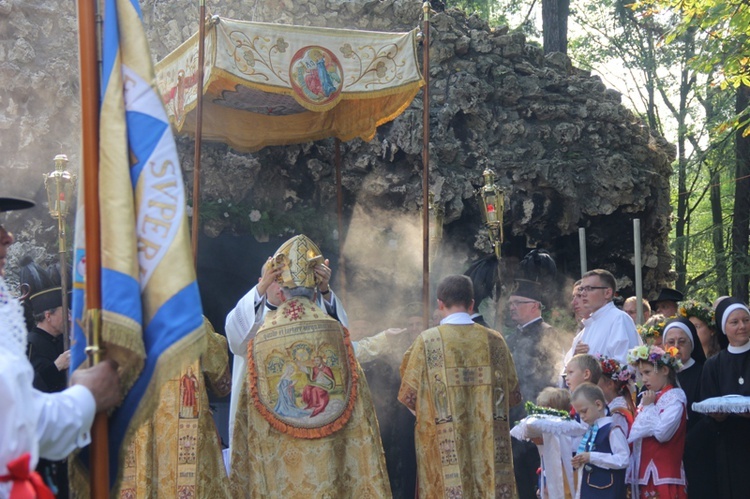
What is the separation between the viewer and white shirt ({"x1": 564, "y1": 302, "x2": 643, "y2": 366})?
7.34 m

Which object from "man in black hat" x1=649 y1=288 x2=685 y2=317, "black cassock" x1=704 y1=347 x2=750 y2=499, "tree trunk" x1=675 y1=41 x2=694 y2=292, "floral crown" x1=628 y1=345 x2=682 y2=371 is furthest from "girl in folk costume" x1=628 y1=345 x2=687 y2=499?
"tree trunk" x1=675 y1=41 x2=694 y2=292

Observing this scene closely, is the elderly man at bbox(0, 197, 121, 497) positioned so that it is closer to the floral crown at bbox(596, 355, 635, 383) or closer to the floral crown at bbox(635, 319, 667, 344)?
the floral crown at bbox(596, 355, 635, 383)

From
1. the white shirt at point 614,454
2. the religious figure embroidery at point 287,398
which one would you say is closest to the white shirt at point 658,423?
the white shirt at point 614,454

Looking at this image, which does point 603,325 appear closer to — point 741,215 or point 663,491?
point 663,491

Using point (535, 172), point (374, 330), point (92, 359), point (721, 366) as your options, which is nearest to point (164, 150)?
point (92, 359)

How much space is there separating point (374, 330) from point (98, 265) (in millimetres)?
8368

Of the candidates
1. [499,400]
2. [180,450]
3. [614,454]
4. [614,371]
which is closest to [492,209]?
[499,400]

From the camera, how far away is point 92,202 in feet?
10.9

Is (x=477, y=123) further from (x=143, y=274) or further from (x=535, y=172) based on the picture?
(x=143, y=274)

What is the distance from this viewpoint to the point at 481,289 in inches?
358

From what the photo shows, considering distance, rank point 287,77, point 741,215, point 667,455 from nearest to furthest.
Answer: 1. point 667,455
2. point 287,77
3. point 741,215

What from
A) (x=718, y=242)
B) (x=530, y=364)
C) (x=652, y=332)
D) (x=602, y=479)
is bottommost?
(x=602, y=479)

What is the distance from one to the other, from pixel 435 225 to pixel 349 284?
1408 mm

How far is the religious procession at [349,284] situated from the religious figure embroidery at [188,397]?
0.02 meters
